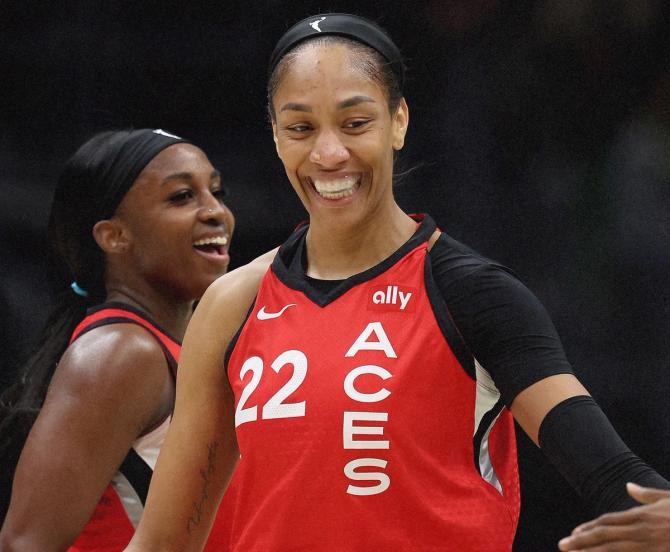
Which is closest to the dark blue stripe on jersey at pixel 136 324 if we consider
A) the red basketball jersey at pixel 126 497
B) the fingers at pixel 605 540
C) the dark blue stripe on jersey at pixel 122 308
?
the red basketball jersey at pixel 126 497

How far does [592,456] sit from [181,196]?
1.89 metres

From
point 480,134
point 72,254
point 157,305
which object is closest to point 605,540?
point 157,305

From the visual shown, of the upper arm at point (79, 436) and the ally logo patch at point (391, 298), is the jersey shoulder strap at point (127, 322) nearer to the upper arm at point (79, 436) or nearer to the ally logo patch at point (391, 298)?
the upper arm at point (79, 436)

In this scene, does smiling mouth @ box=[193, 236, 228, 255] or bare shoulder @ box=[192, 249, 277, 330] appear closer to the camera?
bare shoulder @ box=[192, 249, 277, 330]

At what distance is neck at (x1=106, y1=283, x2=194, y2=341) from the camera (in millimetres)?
3254

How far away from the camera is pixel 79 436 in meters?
2.72

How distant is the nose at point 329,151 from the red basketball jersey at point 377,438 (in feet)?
0.71

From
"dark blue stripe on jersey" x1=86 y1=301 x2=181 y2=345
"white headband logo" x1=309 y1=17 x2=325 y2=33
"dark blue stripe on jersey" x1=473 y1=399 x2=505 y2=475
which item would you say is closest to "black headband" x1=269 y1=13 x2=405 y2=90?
"white headband logo" x1=309 y1=17 x2=325 y2=33

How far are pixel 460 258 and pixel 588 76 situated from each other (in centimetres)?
218

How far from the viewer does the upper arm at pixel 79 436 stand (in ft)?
8.83

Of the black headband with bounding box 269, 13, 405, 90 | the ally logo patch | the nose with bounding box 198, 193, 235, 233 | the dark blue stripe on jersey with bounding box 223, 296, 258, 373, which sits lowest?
the dark blue stripe on jersey with bounding box 223, 296, 258, 373

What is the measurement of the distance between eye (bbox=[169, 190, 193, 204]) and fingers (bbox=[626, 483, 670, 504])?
1.98 meters

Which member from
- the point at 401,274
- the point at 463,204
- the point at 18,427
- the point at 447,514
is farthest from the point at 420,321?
the point at 463,204

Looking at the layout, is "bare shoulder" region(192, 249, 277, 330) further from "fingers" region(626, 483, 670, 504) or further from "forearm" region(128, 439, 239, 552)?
"fingers" region(626, 483, 670, 504)
